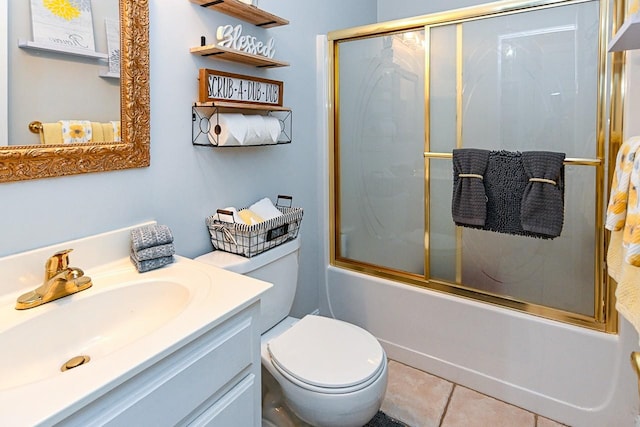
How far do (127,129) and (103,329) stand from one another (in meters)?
0.61

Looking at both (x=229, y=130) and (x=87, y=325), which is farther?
(x=229, y=130)

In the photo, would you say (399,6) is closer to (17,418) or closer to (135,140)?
(135,140)

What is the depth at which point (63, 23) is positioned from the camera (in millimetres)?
1081

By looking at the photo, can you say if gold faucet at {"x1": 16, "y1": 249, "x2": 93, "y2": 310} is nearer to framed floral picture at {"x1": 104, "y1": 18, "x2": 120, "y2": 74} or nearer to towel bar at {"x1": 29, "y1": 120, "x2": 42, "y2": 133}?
towel bar at {"x1": 29, "y1": 120, "x2": 42, "y2": 133}

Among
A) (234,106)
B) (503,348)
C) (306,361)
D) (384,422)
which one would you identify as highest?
(234,106)

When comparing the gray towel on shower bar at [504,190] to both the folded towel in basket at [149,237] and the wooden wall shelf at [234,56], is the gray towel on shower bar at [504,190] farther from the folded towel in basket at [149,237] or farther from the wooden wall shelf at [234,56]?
the folded towel in basket at [149,237]

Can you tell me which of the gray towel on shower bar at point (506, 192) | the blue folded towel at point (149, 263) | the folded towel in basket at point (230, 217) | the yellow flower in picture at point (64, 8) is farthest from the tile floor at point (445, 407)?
the yellow flower in picture at point (64, 8)

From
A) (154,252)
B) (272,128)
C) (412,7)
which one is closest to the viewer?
(154,252)

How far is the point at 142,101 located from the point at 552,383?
1.95m

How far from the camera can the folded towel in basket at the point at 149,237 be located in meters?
1.23

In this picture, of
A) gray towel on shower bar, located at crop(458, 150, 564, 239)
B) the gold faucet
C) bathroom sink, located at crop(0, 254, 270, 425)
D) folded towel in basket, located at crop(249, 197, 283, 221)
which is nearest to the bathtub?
gray towel on shower bar, located at crop(458, 150, 564, 239)

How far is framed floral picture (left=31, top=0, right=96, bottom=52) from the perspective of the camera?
1.04m

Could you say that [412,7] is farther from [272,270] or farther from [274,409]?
[274,409]

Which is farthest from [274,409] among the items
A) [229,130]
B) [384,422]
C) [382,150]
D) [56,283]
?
[382,150]
